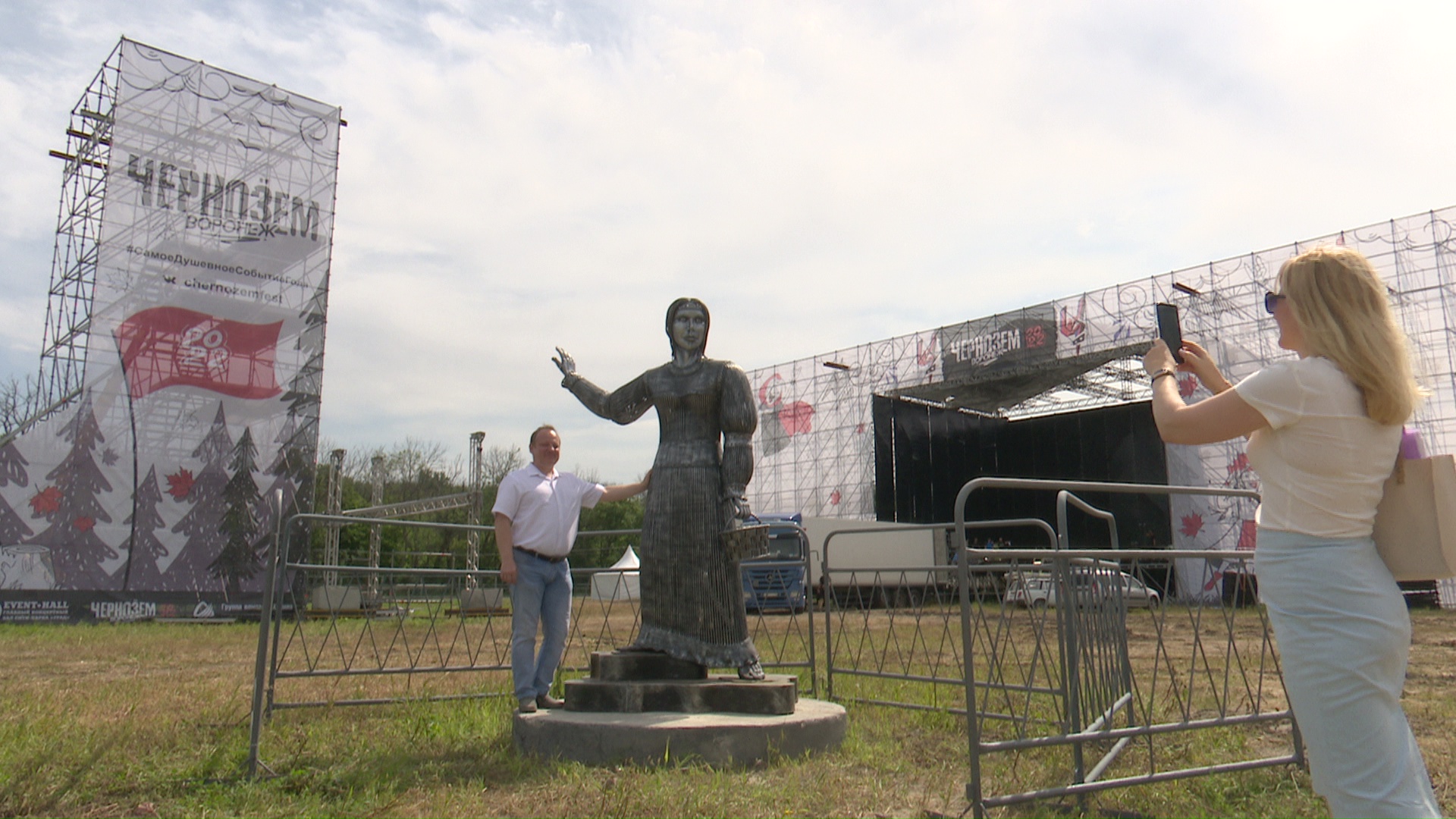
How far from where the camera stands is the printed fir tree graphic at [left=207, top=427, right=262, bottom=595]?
19.5 meters

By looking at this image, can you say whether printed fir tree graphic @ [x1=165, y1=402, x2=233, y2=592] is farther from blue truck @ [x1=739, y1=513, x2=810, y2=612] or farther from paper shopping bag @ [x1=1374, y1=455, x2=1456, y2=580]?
paper shopping bag @ [x1=1374, y1=455, x2=1456, y2=580]

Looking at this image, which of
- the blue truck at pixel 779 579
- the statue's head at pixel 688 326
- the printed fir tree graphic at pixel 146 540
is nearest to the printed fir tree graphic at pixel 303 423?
the printed fir tree graphic at pixel 146 540

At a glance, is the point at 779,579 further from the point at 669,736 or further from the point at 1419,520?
the point at 1419,520

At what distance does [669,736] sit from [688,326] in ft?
6.89

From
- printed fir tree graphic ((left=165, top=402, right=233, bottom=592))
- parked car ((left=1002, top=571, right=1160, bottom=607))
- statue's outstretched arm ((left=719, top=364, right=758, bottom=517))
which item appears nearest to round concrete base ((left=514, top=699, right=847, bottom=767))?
statue's outstretched arm ((left=719, top=364, right=758, bottom=517))

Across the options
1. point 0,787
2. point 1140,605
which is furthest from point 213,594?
point 1140,605

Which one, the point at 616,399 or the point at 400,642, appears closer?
the point at 616,399

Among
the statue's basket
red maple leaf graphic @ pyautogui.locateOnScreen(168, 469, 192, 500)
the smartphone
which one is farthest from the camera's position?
red maple leaf graphic @ pyautogui.locateOnScreen(168, 469, 192, 500)

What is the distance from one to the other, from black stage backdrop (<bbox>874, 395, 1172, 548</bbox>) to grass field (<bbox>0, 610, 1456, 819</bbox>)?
19.7 meters

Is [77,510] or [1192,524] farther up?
[77,510]

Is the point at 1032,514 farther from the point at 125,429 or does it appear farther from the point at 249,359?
the point at 125,429

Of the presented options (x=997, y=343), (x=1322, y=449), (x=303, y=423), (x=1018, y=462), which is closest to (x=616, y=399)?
(x=1322, y=449)

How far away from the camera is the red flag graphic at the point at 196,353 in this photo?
733 inches

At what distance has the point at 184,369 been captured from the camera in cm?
1912
